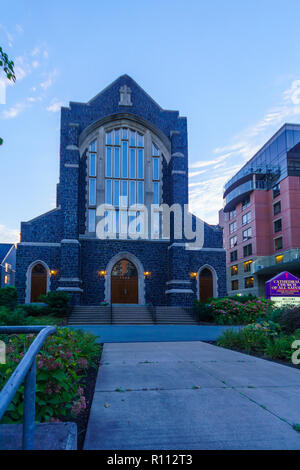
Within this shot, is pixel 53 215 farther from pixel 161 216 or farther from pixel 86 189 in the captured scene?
pixel 161 216

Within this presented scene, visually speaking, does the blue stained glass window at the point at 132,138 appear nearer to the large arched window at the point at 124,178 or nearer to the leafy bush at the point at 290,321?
the large arched window at the point at 124,178

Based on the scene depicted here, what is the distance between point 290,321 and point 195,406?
6435 mm

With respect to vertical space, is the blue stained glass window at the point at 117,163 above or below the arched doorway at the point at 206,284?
above

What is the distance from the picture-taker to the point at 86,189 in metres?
24.9

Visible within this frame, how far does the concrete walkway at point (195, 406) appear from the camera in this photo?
10.2 feet

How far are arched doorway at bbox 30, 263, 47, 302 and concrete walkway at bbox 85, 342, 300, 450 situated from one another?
700 inches

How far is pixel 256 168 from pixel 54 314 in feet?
140

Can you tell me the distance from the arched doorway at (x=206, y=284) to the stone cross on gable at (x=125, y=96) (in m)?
14.2

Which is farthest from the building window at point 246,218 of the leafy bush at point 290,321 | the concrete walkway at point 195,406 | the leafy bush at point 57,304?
the concrete walkway at point 195,406

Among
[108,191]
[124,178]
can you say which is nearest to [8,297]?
[108,191]

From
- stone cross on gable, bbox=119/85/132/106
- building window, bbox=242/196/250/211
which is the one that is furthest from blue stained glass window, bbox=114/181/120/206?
building window, bbox=242/196/250/211

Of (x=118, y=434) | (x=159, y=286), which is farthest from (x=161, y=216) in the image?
(x=118, y=434)

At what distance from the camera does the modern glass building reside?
1770 inches

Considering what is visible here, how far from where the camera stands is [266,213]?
51000 millimetres
